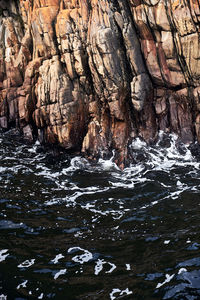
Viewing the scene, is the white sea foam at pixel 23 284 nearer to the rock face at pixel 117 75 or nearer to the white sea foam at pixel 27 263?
the white sea foam at pixel 27 263

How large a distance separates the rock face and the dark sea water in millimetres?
1506

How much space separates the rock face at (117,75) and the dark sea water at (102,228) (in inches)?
59.3

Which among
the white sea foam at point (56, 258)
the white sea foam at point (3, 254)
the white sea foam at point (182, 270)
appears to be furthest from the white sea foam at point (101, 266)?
the white sea foam at point (3, 254)

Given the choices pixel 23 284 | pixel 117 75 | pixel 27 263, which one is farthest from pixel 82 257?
pixel 117 75

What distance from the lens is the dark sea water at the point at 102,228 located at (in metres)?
7.32

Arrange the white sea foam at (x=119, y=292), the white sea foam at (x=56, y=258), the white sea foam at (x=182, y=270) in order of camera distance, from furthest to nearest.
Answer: the white sea foam at (x=56, y=258), the white sea foam at (x=182, y=270), the white sea foam at (x=119, y=292)

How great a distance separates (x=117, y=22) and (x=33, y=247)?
565 inches

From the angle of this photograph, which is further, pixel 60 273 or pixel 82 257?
pixel 82 257

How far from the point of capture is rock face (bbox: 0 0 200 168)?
56.6ft

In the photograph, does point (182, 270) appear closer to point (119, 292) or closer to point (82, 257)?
point (119, 292)

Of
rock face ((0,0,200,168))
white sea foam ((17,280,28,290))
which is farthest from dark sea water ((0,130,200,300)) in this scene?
rock face ((0,0,200,168))

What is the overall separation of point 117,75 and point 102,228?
34.5ft

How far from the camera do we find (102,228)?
34.3 feet

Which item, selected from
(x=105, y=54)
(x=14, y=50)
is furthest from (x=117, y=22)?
(x=14, y=50)
